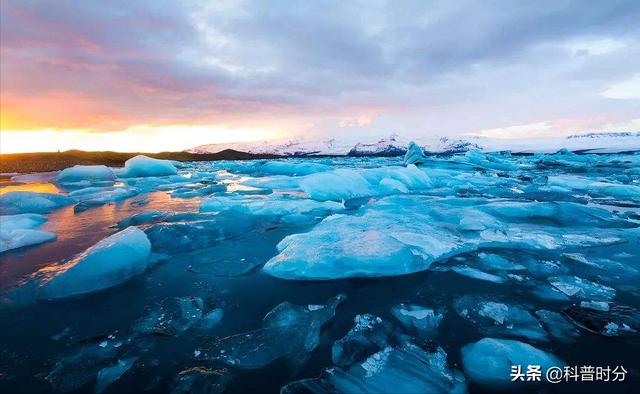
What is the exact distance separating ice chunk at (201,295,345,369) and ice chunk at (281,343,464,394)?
10.6 inches

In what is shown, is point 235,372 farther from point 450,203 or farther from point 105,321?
point 450,203

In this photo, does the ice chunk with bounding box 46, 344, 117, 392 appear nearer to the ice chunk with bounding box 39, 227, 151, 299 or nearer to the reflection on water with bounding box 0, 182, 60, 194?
the ice chunk with bounding box 39, 227, 151, 299

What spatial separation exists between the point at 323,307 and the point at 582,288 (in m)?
2.51

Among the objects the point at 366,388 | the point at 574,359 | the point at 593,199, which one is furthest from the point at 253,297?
the point at 593,199

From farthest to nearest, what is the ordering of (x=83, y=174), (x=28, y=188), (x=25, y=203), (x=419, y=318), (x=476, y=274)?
(x=83, y=174), (x=28, y=188), (x=25, y=203), (x=476, y=274), (x=419, y=318)

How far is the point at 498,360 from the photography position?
7.06 feet

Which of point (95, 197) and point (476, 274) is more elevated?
point (95, 197)

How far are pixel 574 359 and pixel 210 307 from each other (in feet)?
8.92

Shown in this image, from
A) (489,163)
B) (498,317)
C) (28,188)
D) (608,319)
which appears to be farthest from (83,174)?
(489,163)

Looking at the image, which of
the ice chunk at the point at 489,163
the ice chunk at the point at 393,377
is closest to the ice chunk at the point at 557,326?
the ice chunk at the point at 393,377

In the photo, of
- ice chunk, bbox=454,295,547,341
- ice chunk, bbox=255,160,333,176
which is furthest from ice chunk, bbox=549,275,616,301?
ice chunk, bbox=255,160,333,176

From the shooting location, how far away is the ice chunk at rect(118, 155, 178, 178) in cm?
1881

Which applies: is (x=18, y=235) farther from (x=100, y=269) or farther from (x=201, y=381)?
(x=201, y=381)

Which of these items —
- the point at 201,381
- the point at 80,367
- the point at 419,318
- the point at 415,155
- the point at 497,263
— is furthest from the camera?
the point at 415,155
